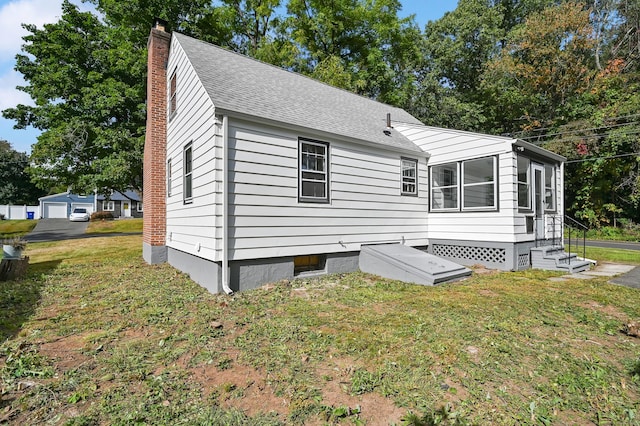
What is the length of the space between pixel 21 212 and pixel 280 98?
4997 cm

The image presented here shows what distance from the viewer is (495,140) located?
27.2 feet

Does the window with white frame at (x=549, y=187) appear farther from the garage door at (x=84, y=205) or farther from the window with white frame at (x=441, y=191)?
the garage door at (x=84, y=205)

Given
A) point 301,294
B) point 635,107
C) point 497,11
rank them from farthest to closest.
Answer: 1. point 497,11
2. point 635,107
3. point 301,294

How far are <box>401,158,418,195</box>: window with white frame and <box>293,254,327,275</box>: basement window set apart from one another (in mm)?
3397

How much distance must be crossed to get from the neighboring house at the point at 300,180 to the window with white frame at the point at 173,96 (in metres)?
0.06

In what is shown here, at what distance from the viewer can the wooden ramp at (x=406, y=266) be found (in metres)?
6.76

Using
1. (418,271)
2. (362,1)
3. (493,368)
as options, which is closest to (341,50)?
(362,1)

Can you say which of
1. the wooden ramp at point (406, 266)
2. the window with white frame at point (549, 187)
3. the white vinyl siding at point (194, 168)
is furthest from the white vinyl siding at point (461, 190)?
the white vinyl siding at point (194, 168)

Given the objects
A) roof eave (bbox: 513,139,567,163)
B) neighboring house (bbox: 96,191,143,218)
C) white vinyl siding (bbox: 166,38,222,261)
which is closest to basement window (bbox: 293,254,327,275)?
white vinyl siding (bbox: 166,38,222,261)

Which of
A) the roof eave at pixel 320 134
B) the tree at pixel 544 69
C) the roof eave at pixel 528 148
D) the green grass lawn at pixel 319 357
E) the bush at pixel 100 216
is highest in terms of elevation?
the tree at pixel 544 69

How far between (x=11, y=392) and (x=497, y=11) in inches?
1305

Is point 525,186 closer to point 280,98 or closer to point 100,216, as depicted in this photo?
point 280,98

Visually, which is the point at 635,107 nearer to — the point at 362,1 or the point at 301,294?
the point at 362,1

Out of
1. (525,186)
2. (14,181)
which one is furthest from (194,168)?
(14,181)
